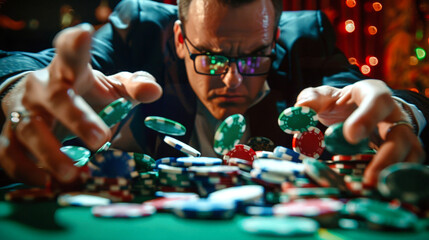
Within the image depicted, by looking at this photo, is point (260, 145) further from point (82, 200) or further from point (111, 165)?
point (82, 200)

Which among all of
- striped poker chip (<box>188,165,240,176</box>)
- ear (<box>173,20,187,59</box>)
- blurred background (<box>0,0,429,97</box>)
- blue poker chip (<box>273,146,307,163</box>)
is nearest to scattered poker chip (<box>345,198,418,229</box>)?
striped poker chip (<box>188,165,240,176</box>)

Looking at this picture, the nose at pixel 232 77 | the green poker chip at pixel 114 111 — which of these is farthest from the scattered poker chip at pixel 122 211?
the nose at pixel 232 77

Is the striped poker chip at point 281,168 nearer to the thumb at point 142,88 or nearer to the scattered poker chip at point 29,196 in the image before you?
the thumb at point 142,88

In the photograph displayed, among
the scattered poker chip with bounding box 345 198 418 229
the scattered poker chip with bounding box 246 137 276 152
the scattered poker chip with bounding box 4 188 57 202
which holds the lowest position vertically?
the scattered poker chip with bounding box 246 137 276 152

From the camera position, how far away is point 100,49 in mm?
2328

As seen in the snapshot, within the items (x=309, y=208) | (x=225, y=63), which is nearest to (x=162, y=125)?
(x=225, y=63)

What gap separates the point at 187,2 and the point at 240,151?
1039mm

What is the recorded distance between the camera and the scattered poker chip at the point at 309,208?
0.75 m

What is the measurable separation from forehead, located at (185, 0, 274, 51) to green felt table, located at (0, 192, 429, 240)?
1.23 meters

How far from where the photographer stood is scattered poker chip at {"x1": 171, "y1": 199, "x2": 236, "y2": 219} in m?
0.79

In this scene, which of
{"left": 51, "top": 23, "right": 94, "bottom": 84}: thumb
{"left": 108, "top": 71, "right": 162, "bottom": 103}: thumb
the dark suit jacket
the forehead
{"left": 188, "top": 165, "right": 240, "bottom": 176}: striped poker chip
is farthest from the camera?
the dark suit jacket

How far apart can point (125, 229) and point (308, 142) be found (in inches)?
42.4

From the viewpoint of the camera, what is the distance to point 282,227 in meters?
0.70

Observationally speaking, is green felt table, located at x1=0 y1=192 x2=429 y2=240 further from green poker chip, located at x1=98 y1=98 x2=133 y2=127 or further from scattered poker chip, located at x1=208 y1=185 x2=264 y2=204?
green poker chip, located at x1=98 y1=98 x2=133 y2=127
